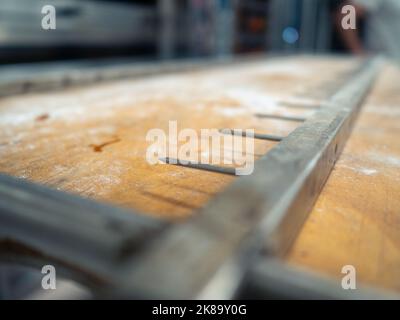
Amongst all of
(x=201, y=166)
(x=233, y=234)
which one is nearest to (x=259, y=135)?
(x=201, y=166)

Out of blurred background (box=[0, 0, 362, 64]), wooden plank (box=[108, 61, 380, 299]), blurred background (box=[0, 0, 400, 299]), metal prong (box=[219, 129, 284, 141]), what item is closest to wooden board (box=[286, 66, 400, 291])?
wooden plank (box=[108, 61, 380, 299])

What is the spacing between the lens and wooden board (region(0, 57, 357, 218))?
0.81 m

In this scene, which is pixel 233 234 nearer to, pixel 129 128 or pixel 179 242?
pixel 179 242

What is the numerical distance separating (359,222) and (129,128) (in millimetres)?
894

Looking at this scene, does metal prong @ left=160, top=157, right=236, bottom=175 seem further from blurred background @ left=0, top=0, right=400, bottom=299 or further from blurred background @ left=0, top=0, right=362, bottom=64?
blurred background @ left=0, top=0, right=362, bottom=64

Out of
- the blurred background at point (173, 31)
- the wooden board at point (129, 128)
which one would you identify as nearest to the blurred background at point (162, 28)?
the blurred background at point (173, 31)

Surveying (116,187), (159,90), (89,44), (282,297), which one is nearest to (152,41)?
(89,44)

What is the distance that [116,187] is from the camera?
2.68 feet

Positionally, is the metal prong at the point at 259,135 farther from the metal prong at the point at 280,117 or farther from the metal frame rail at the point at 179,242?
the metal frame rail at the point at 179,242

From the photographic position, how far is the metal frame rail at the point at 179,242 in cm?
41

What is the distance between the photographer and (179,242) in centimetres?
44

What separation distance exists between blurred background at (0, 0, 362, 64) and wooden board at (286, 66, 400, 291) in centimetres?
377
